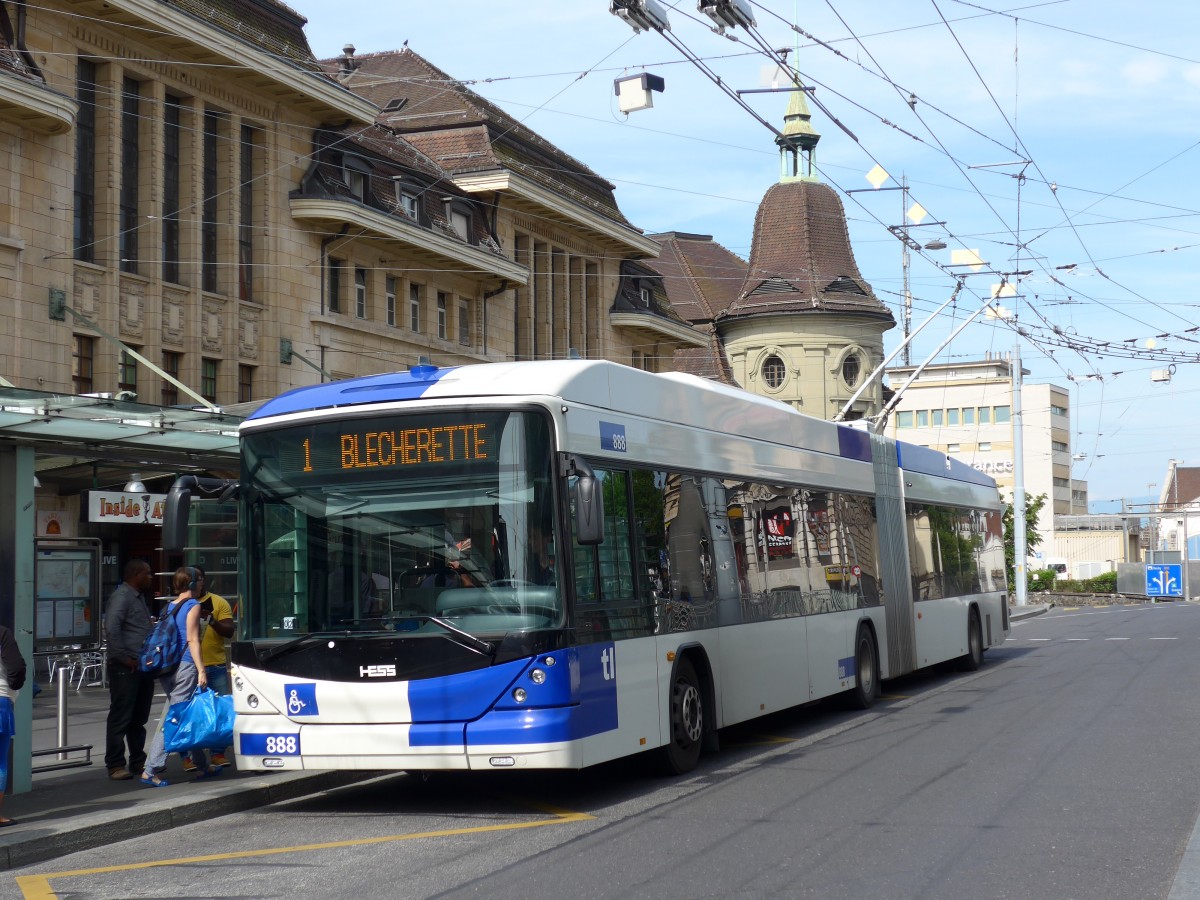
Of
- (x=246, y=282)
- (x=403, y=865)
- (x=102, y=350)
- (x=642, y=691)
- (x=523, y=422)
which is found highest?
(x=246, y=282)

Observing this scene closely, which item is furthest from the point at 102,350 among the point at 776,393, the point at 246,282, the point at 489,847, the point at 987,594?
the point at 776,393

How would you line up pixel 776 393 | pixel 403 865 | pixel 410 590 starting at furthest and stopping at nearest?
pixel 776 393 → pixel 410 590 → pixel 403 865

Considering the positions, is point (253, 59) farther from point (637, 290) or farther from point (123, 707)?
point (637, 290)

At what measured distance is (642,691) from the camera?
11164mm

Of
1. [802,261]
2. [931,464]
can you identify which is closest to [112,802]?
[931,464]

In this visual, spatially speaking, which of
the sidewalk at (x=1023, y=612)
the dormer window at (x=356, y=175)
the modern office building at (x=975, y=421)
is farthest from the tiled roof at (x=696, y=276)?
the modern office building at (x=975, y=421)

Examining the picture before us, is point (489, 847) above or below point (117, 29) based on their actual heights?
below

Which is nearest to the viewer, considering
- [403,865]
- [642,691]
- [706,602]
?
[403,865]

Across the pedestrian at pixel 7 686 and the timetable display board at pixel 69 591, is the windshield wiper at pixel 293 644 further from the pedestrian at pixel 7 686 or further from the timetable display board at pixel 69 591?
the timetable display board at pixel 69 591

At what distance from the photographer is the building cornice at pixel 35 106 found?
70.9ft

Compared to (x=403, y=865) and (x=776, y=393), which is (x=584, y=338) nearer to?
(x=776, y=393)

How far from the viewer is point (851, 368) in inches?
2490

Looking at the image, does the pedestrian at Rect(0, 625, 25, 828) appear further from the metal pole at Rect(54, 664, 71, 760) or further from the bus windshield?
the metal pole at Rect(54, 664, 71, 760)

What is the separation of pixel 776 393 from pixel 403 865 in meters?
55.6
